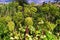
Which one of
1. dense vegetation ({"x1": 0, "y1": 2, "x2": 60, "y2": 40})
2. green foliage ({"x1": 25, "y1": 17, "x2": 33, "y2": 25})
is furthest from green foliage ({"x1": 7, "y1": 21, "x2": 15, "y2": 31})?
green foliage ({"x1": 25, "y1": 17, "x2": 33, "y2": 25})

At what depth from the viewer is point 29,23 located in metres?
2.89

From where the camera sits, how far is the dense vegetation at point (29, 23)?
2871 mm

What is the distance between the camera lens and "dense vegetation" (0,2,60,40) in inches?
113

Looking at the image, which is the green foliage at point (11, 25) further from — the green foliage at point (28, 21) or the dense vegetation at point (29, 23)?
the green foliage at point (28, 21)

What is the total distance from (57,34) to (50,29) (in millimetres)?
143

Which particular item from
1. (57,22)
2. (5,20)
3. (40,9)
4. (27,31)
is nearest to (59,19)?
(57,22)

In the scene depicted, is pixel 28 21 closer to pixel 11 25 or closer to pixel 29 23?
pixel 29 23

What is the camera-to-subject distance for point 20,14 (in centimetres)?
301

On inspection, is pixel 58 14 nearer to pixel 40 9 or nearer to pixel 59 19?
pixel 59 19

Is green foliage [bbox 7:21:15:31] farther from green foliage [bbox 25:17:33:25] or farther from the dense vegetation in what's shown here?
green foliage [bbox 25:17:33:25]

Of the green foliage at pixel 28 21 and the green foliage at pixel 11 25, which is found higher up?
the green foliage at pixel 28 21

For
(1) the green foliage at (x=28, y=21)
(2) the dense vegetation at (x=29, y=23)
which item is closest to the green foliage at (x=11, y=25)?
(2) the dense vegetation at (x=29, y=23)

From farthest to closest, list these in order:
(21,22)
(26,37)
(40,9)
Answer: (40,9) < (21,22) < (26,37)

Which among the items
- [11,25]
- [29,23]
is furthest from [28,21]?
[11,25]
